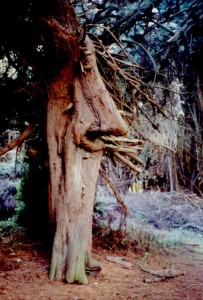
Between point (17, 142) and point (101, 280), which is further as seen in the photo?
point (17, 142)

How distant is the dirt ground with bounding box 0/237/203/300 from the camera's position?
13.5ft

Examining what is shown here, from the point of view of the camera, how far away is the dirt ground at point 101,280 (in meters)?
4.11

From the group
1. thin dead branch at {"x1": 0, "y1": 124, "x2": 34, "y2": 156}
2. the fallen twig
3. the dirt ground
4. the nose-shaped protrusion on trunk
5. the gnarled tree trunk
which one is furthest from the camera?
thin dead branch at {"x1": 0, "y1": 124, "x2": 34, "y2": 156}

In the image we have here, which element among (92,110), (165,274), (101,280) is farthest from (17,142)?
(165,274)

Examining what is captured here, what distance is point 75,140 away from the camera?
5055 millimetres

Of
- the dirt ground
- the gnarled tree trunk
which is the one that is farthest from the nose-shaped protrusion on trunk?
the dirt ground

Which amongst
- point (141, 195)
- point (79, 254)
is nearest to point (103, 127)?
point (79, 254)

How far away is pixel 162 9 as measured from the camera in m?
7.24

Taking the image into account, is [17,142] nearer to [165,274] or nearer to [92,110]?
[92,110]

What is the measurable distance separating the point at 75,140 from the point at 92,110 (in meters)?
0.57

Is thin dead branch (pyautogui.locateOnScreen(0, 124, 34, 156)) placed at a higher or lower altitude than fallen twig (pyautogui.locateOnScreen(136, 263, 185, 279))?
higher

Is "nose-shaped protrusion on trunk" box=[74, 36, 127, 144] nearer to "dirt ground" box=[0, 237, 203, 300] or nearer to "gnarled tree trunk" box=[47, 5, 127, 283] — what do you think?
"gnarled tree trunk" box=[47, 5, 127, 283]

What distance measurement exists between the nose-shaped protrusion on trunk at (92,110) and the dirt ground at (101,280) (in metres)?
2.19

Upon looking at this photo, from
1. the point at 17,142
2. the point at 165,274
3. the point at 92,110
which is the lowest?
the point at 165,274
